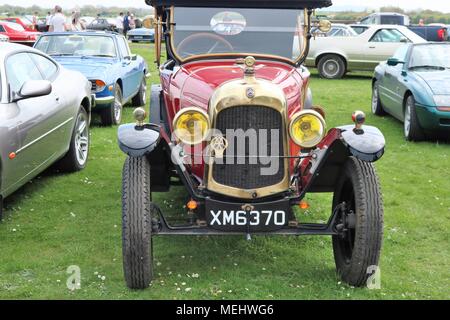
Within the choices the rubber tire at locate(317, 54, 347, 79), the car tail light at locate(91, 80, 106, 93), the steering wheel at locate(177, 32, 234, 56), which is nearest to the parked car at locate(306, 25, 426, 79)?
the rubber tire at locate(317, 54, 347, 79)

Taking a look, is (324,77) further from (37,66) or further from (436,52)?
(37,66)

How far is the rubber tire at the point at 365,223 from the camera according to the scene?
166 inches

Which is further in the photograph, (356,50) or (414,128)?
(356,50)

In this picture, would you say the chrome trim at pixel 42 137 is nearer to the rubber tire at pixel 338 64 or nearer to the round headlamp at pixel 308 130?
the round headlamp at pixel 308 130

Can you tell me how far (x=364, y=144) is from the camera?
4309 mm

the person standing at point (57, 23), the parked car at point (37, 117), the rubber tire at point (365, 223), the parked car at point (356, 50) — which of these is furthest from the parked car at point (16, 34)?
the rubber tire at point (365, 223)

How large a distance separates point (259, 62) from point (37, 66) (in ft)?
8.78

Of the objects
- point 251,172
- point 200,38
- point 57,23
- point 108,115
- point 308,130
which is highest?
point 200,38

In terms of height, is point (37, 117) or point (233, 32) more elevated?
point (233, 32)

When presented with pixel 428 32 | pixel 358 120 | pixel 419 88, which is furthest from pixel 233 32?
pixel 428 32

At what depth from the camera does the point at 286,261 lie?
4.92 metres

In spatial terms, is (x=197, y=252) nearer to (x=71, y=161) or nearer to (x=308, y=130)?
(x=308, y=130)

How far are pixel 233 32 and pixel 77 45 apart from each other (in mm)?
6291
